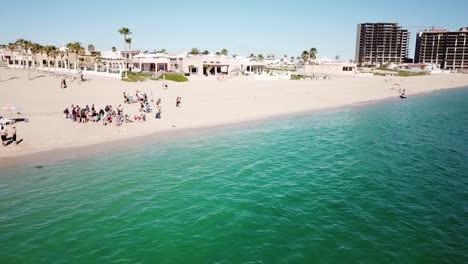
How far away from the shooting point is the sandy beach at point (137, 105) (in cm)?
2838

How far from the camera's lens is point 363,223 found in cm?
1592

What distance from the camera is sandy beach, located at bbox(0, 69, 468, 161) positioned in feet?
93.1

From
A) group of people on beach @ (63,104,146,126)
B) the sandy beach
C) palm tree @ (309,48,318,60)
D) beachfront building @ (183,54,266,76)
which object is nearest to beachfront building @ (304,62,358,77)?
palm tree @ (309,48,318,60)

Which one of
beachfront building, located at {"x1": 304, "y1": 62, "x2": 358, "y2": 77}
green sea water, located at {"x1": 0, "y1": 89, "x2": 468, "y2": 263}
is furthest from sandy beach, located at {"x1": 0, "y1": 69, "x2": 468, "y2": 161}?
beachfront building, located at {"x1": 304, "y1": 62, "x2": 358, "y2": 77}

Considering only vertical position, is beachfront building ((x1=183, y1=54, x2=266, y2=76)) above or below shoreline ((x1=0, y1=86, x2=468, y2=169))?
above

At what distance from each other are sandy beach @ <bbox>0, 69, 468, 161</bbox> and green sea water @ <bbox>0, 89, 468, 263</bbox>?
15.1 ft

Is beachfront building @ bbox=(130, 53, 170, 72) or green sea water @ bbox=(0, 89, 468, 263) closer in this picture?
green sea water @ bbox=(0, 89, 468, 263)

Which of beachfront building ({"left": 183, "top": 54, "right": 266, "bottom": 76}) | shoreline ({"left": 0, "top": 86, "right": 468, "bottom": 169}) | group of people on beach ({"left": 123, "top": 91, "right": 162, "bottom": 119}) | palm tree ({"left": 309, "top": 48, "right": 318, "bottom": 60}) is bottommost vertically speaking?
shoreline ({"left": 0, "top": 86, "right": 468, "bottom": 169})

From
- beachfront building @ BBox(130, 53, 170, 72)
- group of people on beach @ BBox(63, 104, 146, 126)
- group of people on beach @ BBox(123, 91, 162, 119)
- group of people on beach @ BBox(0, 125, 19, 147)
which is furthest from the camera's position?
beachfront building @ BBox(130, 53, 170, 72)

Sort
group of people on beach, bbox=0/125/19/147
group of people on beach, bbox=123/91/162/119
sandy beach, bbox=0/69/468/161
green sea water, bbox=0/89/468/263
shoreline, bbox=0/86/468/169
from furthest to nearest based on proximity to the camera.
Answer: group of people on beach, bbox=123/91/162/119 < sandy beach, bbox=0/69/468/161 < group of people on beach, bbox=0/125/19/147 < shoreline, bbox=0/86/468/169 < green sea water, bbox=0/89/468/263

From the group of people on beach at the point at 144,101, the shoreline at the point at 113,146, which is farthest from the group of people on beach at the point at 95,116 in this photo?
the shoreline at the point at 113,146

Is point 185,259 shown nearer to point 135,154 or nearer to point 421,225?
point 421,225

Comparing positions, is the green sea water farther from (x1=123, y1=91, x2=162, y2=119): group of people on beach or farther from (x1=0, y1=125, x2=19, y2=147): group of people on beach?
(x1=123, y1=91, x2=162, y2=119): group of people on beach

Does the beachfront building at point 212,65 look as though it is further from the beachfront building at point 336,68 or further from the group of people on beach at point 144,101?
the beachfront building at point 336,68
